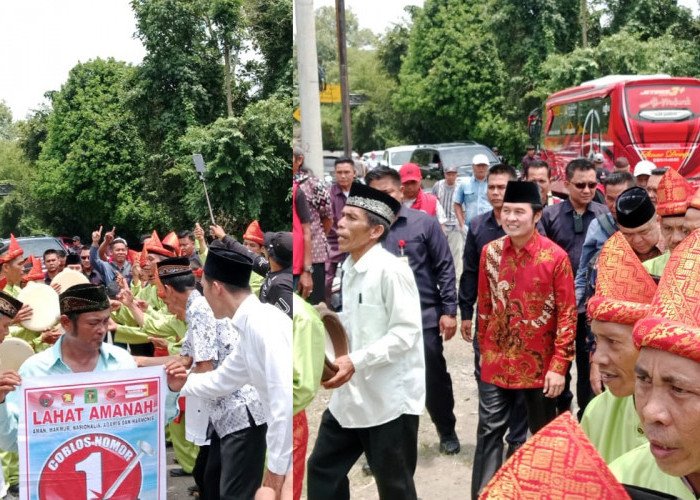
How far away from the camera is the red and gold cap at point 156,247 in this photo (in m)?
3.37

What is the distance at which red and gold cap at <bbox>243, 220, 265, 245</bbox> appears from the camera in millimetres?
2756

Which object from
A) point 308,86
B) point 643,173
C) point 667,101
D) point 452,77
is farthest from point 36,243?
point 667,101

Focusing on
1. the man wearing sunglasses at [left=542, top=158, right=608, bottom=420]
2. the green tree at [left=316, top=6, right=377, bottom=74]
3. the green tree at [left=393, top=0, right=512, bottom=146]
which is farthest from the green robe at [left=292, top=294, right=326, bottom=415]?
the green tree at [left=393, top=0, right=512, bottom=146]

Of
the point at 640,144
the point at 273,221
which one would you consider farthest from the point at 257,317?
the point at 640,144

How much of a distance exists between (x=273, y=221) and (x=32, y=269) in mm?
1008

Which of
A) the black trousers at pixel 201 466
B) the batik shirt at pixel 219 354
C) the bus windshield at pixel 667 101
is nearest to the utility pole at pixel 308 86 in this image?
the batik shirt at pixel 219 354

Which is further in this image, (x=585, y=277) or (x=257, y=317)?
(x=585, y=277)

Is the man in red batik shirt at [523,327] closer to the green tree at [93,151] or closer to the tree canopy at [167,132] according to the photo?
the tree canopy at [167,132]

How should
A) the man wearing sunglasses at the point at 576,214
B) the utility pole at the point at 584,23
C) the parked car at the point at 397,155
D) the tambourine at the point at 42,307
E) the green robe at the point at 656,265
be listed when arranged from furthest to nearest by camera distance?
the utility pole at the point at 584,23, the parked car at the point at 397,155, the man wearing sunglasses at the point at 576,214, the green robe at the point at 656,265, the tambourine at the point at 42,307

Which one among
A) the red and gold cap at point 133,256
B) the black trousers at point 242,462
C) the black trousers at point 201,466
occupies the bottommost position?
→ the black trousers at point 201,466

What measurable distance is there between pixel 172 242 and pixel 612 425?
1.79 m

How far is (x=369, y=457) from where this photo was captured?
3.72 metres

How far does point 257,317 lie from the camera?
3.07 m

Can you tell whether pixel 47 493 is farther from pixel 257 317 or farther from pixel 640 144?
pixel 640 144
